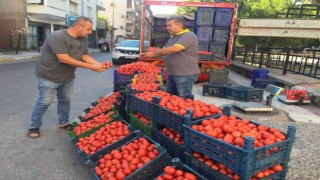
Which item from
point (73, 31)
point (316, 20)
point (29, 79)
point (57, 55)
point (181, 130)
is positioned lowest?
point (29, 79)

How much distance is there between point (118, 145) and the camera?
350 cm

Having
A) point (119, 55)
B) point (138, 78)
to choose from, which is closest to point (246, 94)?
point (138, 78)

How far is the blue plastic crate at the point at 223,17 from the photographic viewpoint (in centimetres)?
1068

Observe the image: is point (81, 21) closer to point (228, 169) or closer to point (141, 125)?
point (141, 125)

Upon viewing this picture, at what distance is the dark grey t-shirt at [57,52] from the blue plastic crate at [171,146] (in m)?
1.84

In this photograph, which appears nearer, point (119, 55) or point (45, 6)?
point (119, 55)

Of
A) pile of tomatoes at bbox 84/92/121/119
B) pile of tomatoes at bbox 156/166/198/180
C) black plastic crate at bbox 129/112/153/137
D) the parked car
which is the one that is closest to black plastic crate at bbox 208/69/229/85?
pile of tomatoes at bbox 84/92/121/119

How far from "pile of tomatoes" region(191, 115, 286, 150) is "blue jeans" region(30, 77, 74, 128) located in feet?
8.64

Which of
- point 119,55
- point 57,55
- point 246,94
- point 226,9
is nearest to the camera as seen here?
point 57,55

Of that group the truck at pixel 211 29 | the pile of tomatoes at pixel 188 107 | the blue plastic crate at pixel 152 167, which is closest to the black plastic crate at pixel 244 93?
the truck at pixel 211 29

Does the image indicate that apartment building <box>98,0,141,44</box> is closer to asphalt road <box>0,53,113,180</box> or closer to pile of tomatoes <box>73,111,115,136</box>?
asphalt road <box>0,53,113,180</box>

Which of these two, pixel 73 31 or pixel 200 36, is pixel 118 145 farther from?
pixel 200 36

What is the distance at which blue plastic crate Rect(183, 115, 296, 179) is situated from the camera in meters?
2.26

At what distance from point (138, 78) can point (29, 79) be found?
6095 millimetres
